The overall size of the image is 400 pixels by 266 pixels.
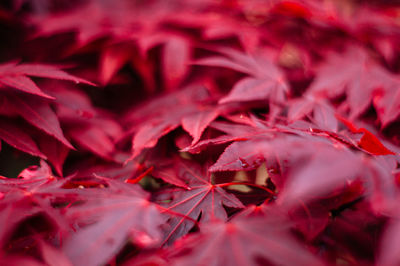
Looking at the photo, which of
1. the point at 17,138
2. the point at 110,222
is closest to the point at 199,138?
the point at 110,222

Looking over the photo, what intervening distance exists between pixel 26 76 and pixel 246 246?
480 millimetres

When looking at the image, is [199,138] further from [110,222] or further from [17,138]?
[17,138]

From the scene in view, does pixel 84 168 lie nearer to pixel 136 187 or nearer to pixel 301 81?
pixel 136 187

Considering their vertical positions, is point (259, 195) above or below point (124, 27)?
below

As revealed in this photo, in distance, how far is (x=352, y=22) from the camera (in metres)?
→ 0.92

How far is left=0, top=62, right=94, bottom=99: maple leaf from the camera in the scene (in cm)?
50

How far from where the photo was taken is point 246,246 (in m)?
0.32

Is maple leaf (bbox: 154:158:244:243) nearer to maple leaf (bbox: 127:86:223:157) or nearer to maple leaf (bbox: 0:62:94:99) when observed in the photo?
maple leaf (bbox: 127:86:223:157)

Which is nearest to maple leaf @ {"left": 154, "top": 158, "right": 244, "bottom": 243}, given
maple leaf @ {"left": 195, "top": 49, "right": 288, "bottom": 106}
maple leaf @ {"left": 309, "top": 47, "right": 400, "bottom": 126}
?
maple leaf @ {"left": 195, "top": 49, "right": 288, "bottom": 106}

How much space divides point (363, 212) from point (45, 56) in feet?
2.86

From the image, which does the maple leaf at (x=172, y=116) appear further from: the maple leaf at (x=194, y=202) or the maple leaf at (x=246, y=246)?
the maple leaf at (x=246, y=246)

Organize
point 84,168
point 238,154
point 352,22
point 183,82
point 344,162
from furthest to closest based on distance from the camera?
point 352,22
point 183,82
point 84,168
point 238,154
point 344,162

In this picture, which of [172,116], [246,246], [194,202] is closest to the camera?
[246,246]

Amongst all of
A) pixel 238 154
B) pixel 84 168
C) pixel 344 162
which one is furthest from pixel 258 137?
pixel 84 168
